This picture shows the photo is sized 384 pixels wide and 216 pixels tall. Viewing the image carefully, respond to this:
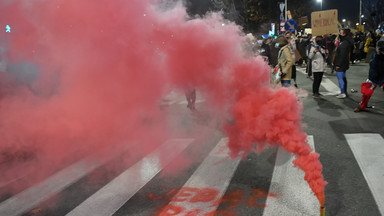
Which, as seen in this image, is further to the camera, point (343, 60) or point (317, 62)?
point (317, 62)

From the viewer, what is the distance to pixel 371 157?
540 centimetres

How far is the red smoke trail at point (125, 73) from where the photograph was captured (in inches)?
169

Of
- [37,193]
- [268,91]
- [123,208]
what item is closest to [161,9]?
[268,91]

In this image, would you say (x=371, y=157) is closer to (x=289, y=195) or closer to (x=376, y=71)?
(x=289, y=195)

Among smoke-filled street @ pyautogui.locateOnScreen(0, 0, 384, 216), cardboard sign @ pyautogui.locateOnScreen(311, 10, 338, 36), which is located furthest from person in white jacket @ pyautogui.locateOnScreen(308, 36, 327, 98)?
cardboard sign @ pyautogui.locateOnScreen(311, 10, 338, 36)

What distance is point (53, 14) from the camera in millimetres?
5176

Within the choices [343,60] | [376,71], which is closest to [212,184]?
[376,71]

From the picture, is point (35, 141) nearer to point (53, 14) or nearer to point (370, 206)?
point (53, 14)

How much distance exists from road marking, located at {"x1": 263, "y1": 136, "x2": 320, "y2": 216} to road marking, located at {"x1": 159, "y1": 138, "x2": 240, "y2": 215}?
653 millimetres

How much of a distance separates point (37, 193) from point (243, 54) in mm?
3585

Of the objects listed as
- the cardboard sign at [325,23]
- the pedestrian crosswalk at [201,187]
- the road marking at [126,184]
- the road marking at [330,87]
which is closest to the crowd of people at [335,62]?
the road marking at [330,87]

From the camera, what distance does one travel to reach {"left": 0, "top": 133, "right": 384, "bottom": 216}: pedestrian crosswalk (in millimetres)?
4062

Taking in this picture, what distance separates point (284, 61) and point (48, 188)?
20.6 feet

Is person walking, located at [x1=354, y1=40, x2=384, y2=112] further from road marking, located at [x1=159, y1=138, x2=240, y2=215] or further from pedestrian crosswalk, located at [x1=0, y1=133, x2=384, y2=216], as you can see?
road marking, located at [x1=159, y1=138, x2=240, y2=215]
